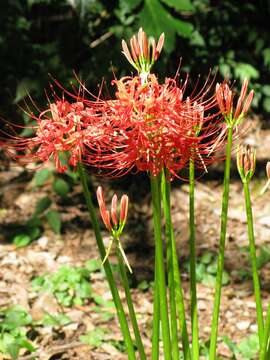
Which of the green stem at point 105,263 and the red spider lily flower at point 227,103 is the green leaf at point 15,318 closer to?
the green stem at point 105,263

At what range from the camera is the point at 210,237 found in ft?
11.1

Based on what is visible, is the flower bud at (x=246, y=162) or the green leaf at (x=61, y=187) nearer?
the flower bud at (x=246, y=162)

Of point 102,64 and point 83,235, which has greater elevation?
point 102,64

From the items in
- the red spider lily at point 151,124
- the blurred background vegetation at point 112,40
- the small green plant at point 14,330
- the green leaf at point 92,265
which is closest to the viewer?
the red spider lily at point 151,124

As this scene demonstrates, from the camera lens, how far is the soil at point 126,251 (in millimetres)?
2547

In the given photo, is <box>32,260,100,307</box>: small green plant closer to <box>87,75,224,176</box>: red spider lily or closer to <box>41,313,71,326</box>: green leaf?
<box>41,313,71,326</box>: green leaf

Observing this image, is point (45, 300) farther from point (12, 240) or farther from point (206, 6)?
point (206, 6)

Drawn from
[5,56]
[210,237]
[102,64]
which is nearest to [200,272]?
[210,237]

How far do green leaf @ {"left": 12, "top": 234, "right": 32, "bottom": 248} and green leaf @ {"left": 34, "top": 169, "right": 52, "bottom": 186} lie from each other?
0.27m

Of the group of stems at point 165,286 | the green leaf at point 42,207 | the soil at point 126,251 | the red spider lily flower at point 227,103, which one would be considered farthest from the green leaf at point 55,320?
the red spider lily flower at point 227,103

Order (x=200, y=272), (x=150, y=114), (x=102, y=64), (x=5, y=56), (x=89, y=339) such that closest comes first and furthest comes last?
1. (x=150, y=114)
2. (x=89, y=339)
3. (x=200, y=272)
4. (x=102, y=64)
5. (x=5, y=56)

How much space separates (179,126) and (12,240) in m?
2.16

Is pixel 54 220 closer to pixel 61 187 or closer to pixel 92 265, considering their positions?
pixel 61 187

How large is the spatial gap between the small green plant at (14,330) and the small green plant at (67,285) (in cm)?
20
